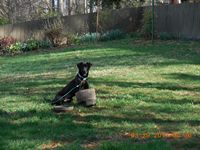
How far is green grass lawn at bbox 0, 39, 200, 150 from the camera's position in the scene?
639 cm

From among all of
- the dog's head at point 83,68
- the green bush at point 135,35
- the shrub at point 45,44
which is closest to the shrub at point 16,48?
the shrub at point 45,44

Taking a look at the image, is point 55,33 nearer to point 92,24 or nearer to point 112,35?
point 112,35

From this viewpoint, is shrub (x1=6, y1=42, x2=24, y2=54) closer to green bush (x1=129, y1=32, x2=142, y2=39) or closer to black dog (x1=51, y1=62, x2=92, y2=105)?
green bush (x1=129, y1=32, x2=142, y2=39)

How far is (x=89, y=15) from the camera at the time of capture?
28.0 meters

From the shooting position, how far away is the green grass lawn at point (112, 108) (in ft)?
21.0

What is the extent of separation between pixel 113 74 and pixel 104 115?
4778 millimetres

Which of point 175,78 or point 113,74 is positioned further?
point 113,74

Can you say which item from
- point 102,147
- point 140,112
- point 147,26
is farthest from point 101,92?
point 147,26

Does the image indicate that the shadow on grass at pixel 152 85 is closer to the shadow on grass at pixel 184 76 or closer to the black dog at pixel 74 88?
the shadow on grass at pixel 184 76

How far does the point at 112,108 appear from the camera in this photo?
27.5ft

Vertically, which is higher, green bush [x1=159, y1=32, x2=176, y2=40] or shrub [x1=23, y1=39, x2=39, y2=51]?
green bush [x1=159, y1=32, x2=176, y2=40]

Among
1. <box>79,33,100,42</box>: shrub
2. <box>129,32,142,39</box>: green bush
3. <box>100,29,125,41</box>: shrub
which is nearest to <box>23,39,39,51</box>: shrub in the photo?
<box>79,33,100,42</box>: shrub

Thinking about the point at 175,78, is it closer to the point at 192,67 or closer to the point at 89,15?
the point at 192,67

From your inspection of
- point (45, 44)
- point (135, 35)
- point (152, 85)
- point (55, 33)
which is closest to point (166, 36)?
point (135, 35)
